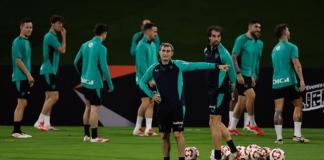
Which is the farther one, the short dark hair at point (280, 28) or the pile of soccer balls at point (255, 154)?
the short dark hair at point (280, 28)

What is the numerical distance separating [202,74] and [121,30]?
522cm

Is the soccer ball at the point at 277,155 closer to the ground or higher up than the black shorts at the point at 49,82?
closer to the ground

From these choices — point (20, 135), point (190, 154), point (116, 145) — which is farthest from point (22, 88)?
point (190, 154)

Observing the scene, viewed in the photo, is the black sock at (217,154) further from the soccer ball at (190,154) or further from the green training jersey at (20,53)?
the green training jersey at (20,53)

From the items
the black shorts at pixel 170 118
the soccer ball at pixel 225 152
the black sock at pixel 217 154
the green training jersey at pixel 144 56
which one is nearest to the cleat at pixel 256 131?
the green training jersey at pixel 144 56

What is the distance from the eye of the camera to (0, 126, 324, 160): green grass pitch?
15.2 meters

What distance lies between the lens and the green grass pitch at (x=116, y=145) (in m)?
15.2

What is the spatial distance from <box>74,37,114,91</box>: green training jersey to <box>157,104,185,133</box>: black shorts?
14.4 feet

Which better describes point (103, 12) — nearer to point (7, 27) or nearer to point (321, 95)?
point (7, 27)

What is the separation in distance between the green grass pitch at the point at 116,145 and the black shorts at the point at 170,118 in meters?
1.17

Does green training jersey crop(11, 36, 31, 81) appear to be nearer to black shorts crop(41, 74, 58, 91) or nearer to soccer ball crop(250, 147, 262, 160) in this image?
black shorts crop(41, 74, 58, 91)

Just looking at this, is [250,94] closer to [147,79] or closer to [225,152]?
[225,152]

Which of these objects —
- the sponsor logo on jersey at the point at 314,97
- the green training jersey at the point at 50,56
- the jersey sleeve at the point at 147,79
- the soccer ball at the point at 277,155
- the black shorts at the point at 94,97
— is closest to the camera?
the soccer ball at the point at 277,155

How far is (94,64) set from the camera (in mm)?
18172
